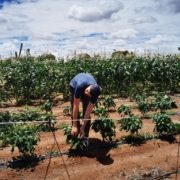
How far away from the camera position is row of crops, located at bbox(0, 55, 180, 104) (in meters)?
13.4

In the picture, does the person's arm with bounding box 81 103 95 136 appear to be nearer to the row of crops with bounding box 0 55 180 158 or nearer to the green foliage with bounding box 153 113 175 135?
the green foliage with bounding box 153 113 175 135

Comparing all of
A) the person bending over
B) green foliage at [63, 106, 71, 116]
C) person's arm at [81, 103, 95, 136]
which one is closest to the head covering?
the person bending over

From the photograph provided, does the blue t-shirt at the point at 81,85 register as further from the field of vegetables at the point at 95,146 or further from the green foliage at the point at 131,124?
the green foliage at the point at 131,124

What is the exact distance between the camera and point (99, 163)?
702 centimetres

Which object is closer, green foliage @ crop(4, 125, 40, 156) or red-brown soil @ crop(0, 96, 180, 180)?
red-brown soil @ crop(0, 96, 180, 180)

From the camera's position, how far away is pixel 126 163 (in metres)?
7.06

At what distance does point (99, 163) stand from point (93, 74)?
7380 mm

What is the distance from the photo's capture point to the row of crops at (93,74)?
43.9ft

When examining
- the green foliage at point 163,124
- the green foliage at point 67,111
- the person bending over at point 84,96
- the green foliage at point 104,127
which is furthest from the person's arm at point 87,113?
the green foliage at point 67,111

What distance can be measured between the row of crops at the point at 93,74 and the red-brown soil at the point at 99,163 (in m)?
5.34

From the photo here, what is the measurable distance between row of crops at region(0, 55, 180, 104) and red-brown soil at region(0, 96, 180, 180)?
534 centimetres

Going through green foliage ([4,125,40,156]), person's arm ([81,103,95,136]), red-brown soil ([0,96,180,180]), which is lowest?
red-brown soil ([0,96,180,180])

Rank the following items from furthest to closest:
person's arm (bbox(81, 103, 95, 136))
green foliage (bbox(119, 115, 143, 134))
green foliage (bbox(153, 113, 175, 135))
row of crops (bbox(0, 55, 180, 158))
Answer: row of crops (bbox(0, 55, 180, 158)), green foliage (bbox(153, 113, 175, 135)), green foliage (bbox(119, 115, 143, 134)), person's arm (bbox(81, 103, 95, 136))

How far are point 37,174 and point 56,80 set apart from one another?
7322mm
